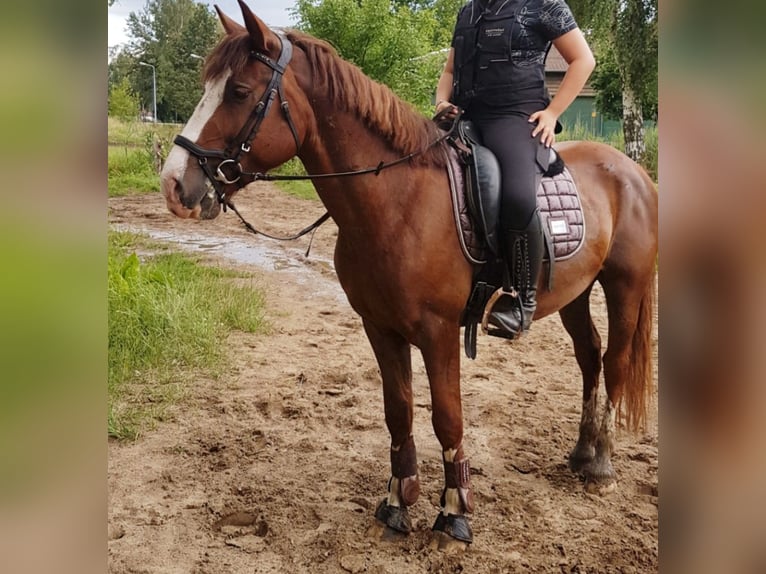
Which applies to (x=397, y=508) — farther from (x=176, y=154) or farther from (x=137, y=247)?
(x=137, y=247)

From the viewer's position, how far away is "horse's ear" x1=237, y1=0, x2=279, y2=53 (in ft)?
6.46

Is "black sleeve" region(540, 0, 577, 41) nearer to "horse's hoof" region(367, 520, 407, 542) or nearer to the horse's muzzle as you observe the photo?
the horse's muzzle

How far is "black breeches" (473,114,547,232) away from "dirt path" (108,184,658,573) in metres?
1.47

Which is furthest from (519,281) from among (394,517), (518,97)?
(394,517)

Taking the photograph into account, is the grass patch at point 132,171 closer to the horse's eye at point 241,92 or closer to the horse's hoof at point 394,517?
the horse's hoof at point 394,517

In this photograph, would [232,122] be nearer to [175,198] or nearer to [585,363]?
[175,198]

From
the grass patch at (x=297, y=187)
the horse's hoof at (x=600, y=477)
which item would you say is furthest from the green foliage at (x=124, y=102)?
the horse's hoof at (x=600, y=477)

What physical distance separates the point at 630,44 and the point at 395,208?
25.0 ft

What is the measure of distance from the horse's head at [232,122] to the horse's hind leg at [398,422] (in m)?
0.95

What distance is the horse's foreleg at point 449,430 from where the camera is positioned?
252 centimetres

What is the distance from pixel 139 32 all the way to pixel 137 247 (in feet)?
23.8
